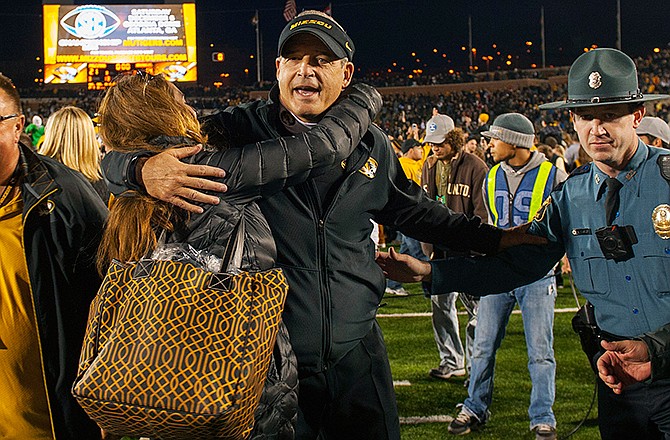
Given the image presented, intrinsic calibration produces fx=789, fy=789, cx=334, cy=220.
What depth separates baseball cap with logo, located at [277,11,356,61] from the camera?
273cm

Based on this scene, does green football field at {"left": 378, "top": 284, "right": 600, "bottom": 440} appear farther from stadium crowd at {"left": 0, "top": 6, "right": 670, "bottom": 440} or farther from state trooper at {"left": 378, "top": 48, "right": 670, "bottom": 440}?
stadium crowd at {"left": 0, "top": 6, "right": 670, "bottom": 440}

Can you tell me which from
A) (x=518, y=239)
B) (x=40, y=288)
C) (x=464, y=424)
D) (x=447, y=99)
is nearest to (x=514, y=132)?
(x=464, y=424)

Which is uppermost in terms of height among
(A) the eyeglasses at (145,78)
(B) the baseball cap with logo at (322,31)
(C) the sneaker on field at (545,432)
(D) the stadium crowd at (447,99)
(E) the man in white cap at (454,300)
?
(D) the stadium crowd at (447,99)

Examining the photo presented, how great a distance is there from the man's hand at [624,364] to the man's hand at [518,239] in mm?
759

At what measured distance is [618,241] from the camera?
9.46 ft

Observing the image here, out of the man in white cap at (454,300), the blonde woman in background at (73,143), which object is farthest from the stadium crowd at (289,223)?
the man in white cap at (454,300)

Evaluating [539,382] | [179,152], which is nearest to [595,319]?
[179,152]

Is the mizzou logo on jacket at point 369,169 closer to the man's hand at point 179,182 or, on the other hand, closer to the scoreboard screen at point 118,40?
the man's hand at point 179,182

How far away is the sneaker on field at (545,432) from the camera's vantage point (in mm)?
5246

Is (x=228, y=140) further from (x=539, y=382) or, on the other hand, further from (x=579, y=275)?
(x=539, y=382)

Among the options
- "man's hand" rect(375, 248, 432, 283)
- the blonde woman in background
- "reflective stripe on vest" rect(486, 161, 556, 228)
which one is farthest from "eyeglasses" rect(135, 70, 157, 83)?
"reflective stripe on vest" rect(486, 161, 556, 228)

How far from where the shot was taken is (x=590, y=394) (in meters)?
6.27

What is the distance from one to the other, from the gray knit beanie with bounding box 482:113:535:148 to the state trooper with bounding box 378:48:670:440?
265 cm

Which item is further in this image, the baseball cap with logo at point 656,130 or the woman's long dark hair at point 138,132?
the baseball cap with logo at point 656,130
